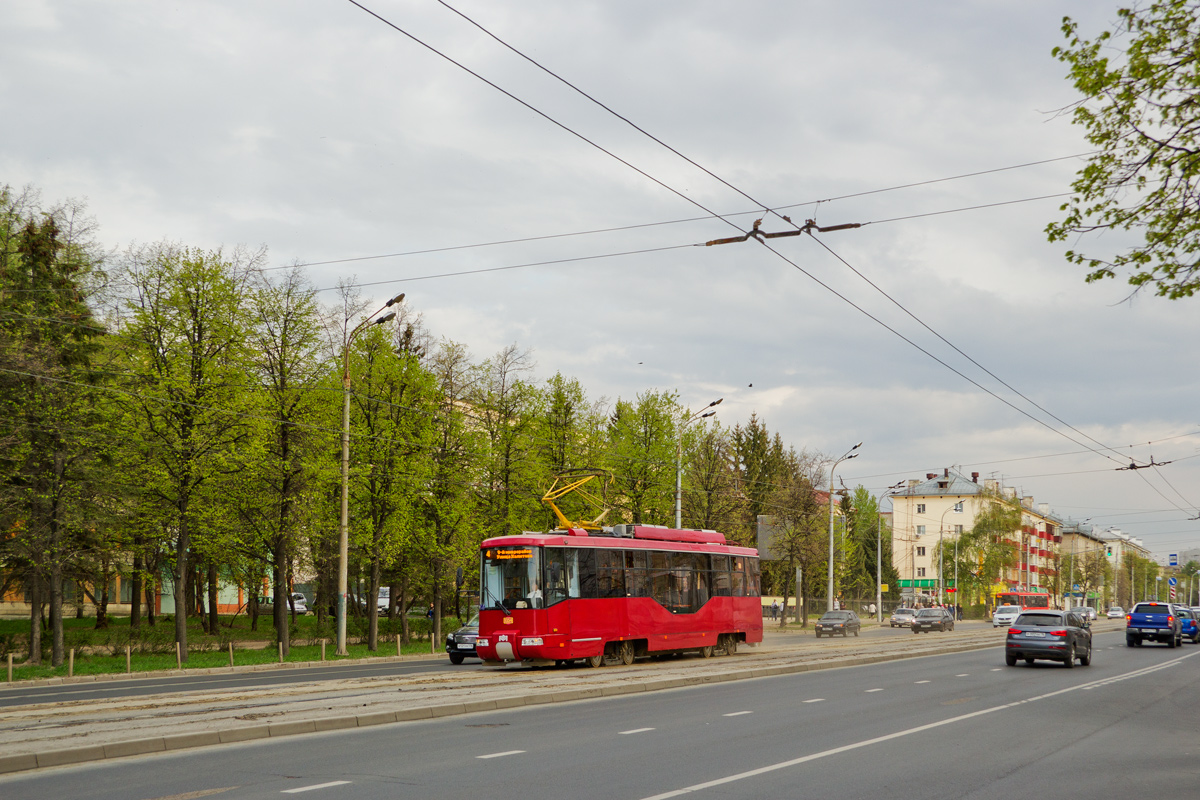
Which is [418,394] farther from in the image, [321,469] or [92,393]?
[92,393]

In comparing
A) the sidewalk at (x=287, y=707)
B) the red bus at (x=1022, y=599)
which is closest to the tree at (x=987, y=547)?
the red bus at (x=1022, y=599)

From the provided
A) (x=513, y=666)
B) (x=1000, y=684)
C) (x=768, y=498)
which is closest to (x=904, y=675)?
(x=1000, y=684)

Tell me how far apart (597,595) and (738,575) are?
25.0 feet

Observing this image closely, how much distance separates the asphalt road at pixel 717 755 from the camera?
8938 millimetres

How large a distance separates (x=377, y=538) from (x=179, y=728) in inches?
946

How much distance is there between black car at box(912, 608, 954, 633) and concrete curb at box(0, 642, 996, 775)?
1578 inches

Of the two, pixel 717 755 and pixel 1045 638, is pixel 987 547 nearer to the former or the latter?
pixel 1045 638

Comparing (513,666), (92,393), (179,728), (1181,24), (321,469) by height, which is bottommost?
(513,666)

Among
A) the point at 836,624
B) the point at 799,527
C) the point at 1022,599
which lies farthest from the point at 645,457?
the point at 1022,599

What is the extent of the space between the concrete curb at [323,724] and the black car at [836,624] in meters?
31.0

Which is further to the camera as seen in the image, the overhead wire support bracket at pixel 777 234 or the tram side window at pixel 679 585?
the tram side window at pixel 679 585

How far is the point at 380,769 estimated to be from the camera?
32.3 ft

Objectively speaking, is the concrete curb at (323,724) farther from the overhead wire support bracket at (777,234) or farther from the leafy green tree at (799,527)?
the leafy green tree at (799,527)

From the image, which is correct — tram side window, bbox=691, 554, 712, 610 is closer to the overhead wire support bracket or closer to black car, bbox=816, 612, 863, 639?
the overhead wire support bracket
